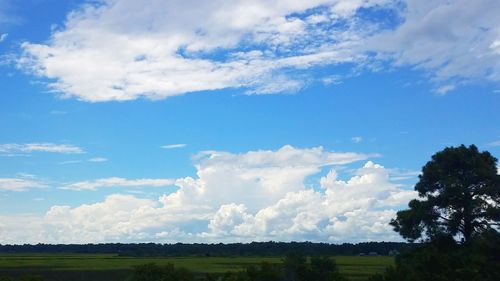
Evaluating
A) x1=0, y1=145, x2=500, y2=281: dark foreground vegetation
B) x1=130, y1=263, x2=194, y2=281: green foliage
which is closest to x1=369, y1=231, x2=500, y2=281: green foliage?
x1=0, y1=145, x2=500, y2=281: dark foreground vegetation

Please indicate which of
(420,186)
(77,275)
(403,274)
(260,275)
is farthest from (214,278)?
(77,275)

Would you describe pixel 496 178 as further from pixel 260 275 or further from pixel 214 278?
pixel 214 278

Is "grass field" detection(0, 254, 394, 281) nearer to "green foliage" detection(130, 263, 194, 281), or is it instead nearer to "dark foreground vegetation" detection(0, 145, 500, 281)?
"dark foreground vegetation" detection(0, 145, 500, 281)

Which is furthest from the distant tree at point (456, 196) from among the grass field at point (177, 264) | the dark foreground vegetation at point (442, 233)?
the grass field at point (177, 264)

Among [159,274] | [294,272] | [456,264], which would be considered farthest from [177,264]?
[456,264]

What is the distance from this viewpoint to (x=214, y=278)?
1770 inches

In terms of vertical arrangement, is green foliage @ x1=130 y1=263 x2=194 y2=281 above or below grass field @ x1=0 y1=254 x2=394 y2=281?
below

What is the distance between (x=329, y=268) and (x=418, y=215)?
763 centimetres

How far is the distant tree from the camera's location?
4451 cm

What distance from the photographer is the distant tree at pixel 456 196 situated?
44506mm

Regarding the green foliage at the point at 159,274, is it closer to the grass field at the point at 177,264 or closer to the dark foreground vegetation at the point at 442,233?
the dark foreground vegetation at the point at 442,233

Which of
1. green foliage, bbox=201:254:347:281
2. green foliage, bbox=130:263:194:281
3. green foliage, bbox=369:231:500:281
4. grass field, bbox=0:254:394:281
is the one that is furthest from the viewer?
grass field, bbox=0:254:394:281

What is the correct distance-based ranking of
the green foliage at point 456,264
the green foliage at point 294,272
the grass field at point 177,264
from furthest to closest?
the grass field at point 177,264 → the green foliage at point 294,272 → the green foliage at point 456,264

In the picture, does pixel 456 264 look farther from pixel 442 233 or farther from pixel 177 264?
pixel 177 264
